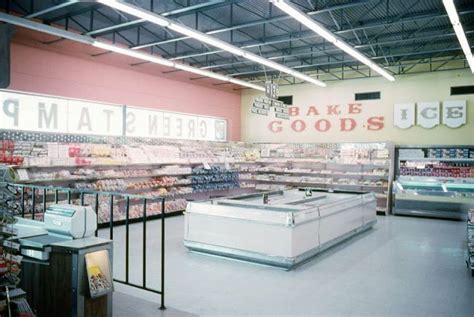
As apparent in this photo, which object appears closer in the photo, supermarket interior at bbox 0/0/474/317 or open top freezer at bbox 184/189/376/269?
supermarket interior at bbox 0/0/474/317

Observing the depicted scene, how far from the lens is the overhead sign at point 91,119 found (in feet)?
31.1

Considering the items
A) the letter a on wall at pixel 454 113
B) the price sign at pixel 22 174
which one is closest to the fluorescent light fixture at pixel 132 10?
the price sign at pixel 22 174

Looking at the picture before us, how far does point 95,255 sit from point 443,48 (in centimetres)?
1128

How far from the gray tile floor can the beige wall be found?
18.6 ft

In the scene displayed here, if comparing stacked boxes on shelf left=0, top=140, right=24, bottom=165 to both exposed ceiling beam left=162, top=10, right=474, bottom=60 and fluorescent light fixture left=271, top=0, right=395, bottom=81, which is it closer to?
exposed ceiling beam left=162, top=10, right=474, bottom=60

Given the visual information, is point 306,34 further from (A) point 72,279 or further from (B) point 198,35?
(A) point 72,279

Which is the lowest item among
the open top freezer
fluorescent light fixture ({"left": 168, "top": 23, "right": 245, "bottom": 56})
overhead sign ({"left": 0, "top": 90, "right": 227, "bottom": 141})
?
the open top freezer

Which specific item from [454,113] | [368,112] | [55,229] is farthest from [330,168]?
[55,229]

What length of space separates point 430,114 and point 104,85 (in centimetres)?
1006

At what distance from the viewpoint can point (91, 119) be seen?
11242 millimetres

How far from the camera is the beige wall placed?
12.6m

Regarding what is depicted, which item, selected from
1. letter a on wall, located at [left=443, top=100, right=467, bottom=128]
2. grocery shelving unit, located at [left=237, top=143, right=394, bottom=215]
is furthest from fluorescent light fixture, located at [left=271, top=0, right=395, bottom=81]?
letter a on wall, located at [left=443, top=100, right=467, bottom=128]

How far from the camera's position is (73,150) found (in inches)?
356

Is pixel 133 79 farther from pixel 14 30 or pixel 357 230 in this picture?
pixel 357 230
